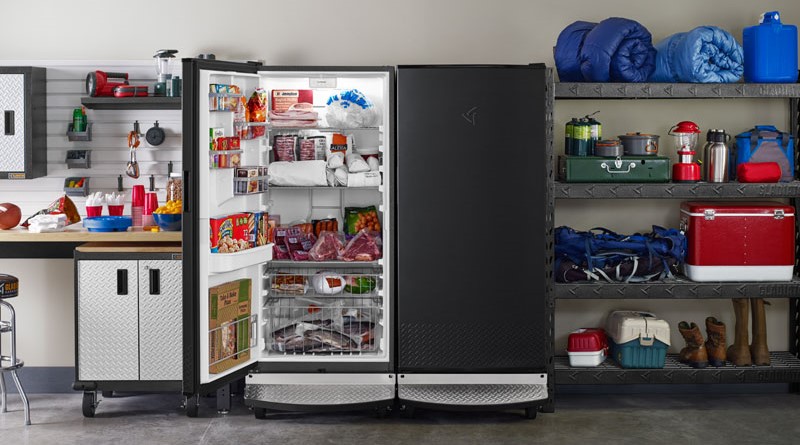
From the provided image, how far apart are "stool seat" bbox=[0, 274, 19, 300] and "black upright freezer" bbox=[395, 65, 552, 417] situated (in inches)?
92.8

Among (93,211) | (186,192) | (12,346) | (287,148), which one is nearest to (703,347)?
(287,148)

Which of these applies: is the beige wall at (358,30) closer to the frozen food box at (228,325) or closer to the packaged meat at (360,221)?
the packaged meat at (360,221)

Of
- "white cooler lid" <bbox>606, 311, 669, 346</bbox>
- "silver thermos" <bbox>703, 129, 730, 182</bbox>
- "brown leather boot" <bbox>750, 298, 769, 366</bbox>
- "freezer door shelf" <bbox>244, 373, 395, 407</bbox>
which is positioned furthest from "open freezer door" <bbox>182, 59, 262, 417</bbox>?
"brown leather boot" <bbox>750, 298, 769, 366</bbox>

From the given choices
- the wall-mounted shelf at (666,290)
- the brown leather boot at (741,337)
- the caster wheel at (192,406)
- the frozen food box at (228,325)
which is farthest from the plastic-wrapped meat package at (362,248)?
the brown leather boot at (741,337)

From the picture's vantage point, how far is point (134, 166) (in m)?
6.60

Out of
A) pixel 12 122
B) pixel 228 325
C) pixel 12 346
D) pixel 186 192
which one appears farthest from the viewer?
pixel 12 122

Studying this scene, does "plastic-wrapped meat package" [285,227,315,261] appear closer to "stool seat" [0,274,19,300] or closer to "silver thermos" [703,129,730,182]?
"stool seat" [0,274,19,300]

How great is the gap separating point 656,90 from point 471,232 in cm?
146

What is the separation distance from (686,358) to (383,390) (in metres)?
2.02

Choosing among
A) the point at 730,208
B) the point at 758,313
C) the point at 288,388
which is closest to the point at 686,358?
the point at 758,313

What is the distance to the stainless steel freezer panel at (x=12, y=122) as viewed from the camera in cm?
637

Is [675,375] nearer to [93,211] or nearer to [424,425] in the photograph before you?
[424,425]

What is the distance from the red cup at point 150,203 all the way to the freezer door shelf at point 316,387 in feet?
4.16

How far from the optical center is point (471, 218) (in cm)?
596
